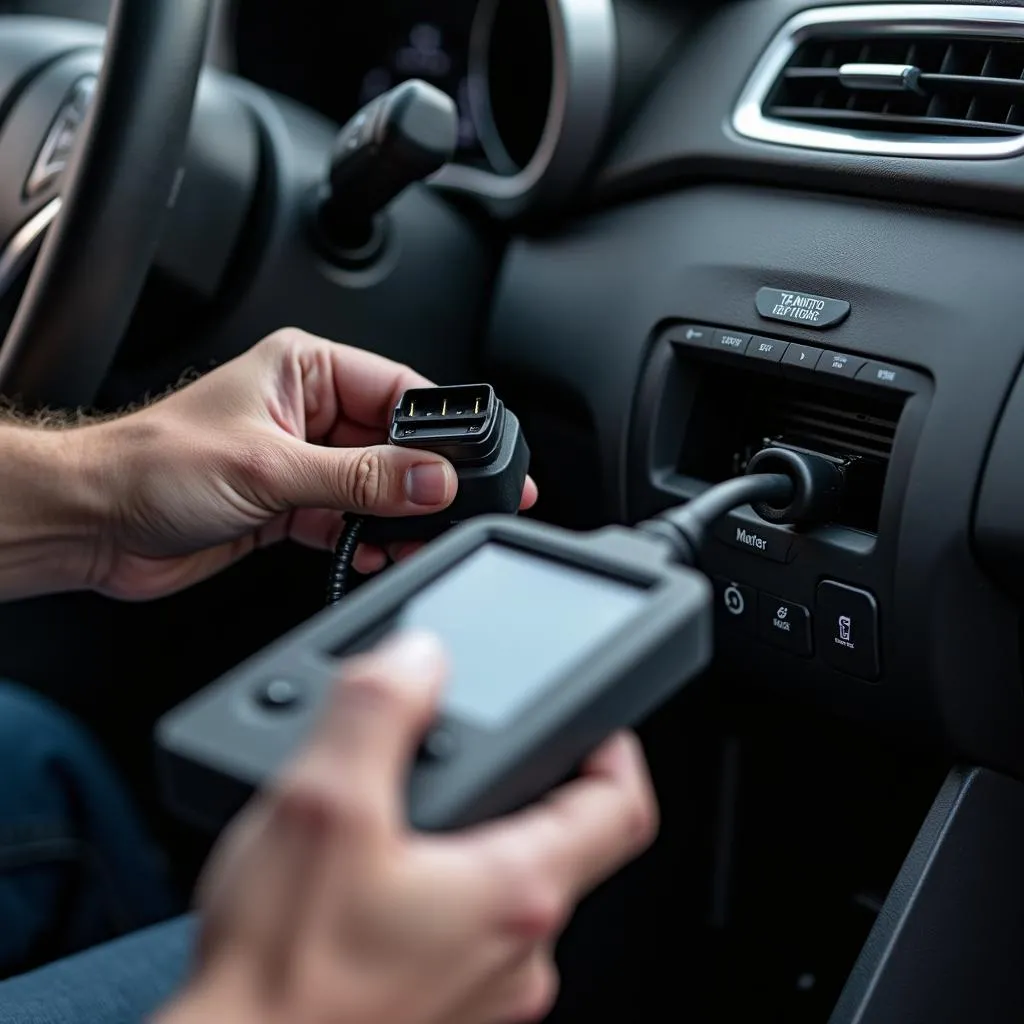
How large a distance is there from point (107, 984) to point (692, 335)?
0.55m

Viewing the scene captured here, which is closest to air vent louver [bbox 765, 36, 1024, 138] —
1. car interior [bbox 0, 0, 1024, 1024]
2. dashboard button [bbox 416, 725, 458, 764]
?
car interior [bbox 0, 0, 1024, 1024]

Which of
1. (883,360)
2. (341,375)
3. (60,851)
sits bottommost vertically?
(60,851)

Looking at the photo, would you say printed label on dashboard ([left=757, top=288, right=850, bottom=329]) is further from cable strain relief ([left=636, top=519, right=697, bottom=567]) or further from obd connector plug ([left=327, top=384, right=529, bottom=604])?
cable strain relief ([left=636, top=519, right=697, bottom=567])

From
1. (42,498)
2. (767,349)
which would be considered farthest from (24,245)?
(767,349)

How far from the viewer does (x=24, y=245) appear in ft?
3.46

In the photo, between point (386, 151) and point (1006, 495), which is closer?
point (1006, 495)

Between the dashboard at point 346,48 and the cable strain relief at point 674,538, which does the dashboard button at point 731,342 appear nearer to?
the cable strain relief at point 674,538

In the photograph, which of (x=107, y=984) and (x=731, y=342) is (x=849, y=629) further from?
(x=107, y=984)

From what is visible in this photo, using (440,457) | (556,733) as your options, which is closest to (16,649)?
(440,457)

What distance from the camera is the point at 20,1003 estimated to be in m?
0.79

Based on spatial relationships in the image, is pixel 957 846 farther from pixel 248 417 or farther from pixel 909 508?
pixel 248 417

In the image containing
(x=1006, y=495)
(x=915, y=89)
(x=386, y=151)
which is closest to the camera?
(x=1006, y=495)

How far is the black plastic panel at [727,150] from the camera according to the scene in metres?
0.84

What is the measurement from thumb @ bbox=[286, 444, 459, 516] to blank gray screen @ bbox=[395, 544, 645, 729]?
220mm
